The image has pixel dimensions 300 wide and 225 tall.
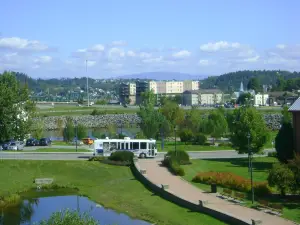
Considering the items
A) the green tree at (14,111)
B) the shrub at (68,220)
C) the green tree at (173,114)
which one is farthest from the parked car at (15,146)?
the shrub at (68,220)

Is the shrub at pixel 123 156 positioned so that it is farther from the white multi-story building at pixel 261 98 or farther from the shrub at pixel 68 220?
the white multi-story building at pixel 261 98

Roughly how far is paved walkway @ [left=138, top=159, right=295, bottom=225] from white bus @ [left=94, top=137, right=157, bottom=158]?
Answer: 3869 mm

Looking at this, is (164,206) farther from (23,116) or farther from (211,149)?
(23,116)

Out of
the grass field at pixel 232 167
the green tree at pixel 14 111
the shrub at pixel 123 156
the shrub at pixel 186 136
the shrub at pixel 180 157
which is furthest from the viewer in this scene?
the shrub at pixel 186 136

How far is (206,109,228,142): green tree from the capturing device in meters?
65.1

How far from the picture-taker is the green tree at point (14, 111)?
5491 centimetres

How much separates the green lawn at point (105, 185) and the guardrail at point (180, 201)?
0.36m

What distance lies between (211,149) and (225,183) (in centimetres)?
2405

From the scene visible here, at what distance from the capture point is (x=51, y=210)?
97.9ft

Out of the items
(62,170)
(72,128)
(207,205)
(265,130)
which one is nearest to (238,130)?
(265,130)

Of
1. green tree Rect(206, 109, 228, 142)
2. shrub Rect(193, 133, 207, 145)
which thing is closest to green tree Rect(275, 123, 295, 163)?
shrub Rect(193, 133, 207, 145)

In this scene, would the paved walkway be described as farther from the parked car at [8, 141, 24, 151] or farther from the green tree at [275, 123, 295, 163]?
the parked car at [8, 141, 24, 151]

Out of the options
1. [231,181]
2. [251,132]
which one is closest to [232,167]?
[251,132]

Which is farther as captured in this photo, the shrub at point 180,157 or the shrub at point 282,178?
the shrub at point 180,157
